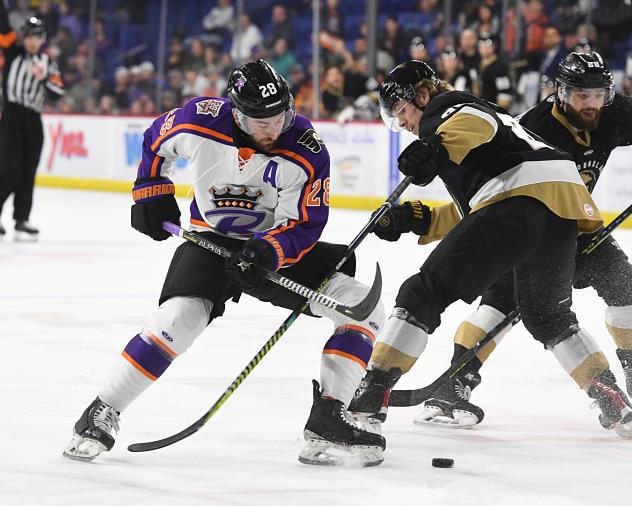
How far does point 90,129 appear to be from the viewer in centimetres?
1178

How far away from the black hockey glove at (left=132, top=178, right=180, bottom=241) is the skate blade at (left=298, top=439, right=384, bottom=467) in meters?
0.67

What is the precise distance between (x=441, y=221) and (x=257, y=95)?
0.74 m

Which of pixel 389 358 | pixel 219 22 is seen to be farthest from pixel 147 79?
pixel 389 358

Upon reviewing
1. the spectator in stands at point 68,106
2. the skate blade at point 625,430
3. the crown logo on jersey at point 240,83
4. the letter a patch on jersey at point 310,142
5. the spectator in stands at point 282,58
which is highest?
the crown logo on jersey at point 240,83

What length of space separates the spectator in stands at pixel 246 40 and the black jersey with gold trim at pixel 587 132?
7423mm

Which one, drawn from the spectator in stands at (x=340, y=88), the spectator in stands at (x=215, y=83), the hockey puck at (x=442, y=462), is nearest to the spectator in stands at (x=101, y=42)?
the spectator in stands at (x=215, y=83)

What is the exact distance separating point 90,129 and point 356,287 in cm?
916

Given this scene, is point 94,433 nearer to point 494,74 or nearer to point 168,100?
point 494,74

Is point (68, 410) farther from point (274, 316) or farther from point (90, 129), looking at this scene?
point (90, 129)

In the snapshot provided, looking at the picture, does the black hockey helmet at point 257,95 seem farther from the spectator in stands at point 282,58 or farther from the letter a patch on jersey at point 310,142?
the spectator in stands at point 282,58

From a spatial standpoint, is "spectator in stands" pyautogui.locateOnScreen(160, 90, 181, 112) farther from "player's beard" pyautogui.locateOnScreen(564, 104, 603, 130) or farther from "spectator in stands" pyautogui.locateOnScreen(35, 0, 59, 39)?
"player's beard" pyautogui.locateOnScreen(564, 104, 603, 130)

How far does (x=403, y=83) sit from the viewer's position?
3047mm

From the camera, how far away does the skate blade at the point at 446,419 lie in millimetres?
3285

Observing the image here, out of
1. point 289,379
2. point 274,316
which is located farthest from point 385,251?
point 289,379
